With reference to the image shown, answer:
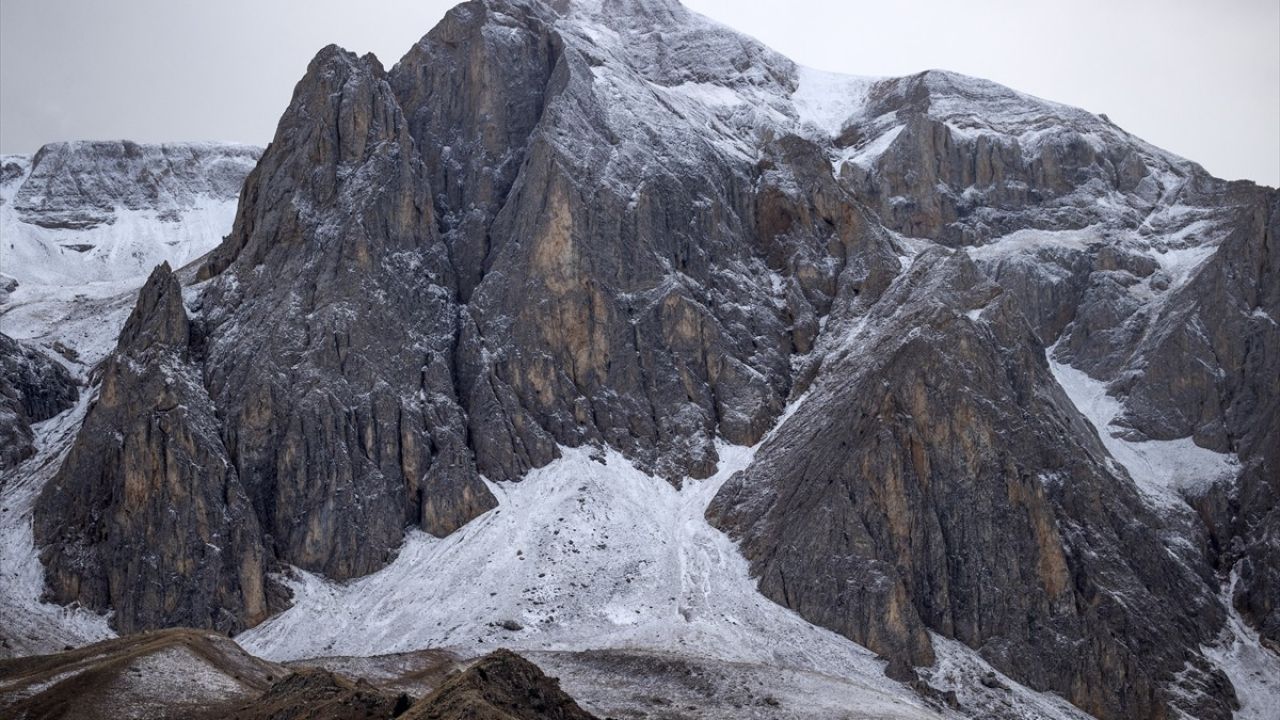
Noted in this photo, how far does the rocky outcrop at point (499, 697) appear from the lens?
53.5 m

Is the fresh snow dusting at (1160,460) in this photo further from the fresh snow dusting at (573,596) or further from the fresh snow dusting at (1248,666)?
the fresh snow dusting at (573,596)

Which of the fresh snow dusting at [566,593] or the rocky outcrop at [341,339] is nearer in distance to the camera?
the fresh snow dusting at [566,593]

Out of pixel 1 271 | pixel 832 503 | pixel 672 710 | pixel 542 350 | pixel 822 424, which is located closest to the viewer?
pixel 672 710

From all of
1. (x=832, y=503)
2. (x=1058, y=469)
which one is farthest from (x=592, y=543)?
(x=1058, y=469)

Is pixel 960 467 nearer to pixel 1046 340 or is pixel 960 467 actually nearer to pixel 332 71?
pixel 1046 340

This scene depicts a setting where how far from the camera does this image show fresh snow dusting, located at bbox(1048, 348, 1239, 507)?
114812 millimetres

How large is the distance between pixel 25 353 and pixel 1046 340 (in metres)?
99.4

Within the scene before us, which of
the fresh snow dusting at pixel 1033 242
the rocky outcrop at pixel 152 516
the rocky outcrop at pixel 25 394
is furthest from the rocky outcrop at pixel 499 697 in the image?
the fresh snow dusting at pixel 1033 242

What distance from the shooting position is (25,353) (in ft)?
388

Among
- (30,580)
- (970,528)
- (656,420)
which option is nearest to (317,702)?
(30,580)

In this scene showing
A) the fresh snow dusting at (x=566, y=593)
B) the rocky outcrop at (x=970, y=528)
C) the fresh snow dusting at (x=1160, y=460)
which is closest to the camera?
the fresh snow dusting at (x=566, y=593)

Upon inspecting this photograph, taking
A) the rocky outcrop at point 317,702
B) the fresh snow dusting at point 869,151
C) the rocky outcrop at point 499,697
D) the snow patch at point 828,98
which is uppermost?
the snow patch at point 828,98

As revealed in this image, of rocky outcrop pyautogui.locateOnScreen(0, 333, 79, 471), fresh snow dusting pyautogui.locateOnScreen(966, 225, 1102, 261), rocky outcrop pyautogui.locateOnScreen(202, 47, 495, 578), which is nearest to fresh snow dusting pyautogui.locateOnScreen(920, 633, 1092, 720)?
rocky outcrop pyautogui.locateOnScreen(202, 47, 495, 578)

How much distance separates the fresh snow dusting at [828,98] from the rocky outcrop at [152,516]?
91.5m
